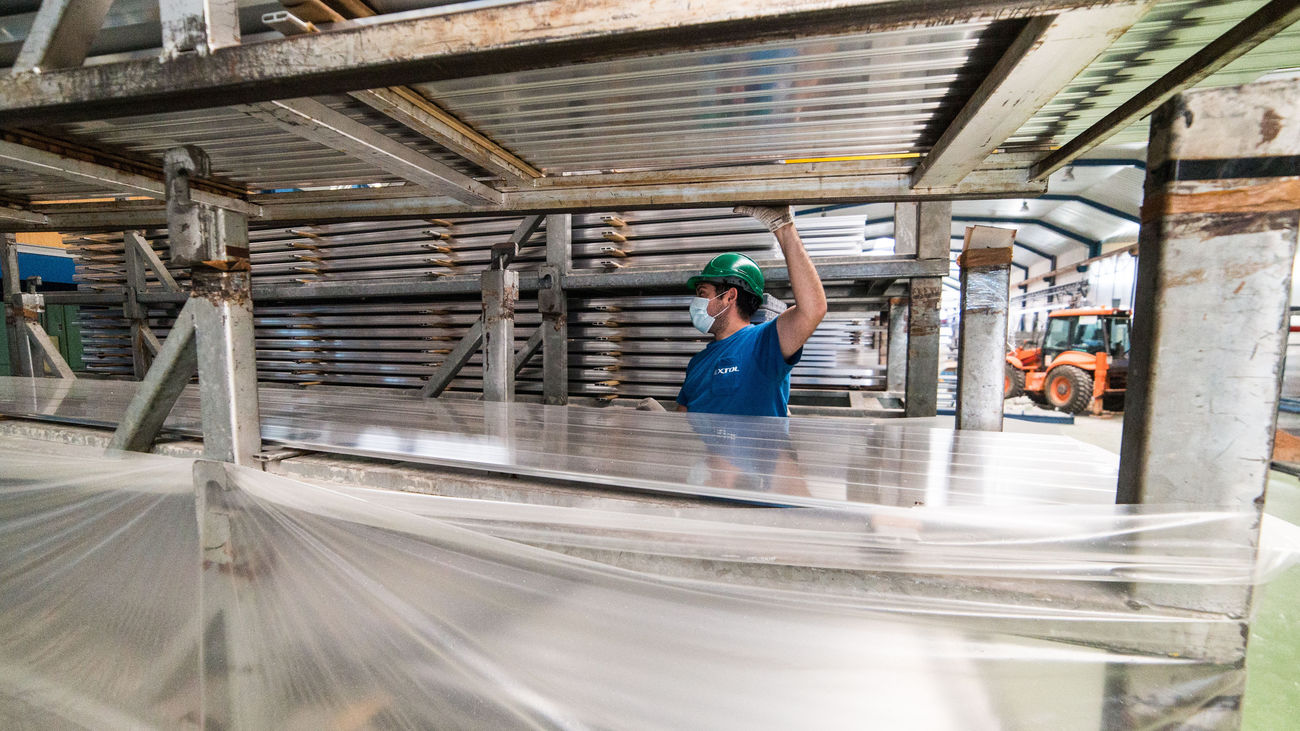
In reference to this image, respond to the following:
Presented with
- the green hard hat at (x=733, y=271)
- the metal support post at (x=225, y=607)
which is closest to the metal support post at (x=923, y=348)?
the green hard hat at (x=733, y=271)

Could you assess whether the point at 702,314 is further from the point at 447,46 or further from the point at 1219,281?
the point at 1219,281

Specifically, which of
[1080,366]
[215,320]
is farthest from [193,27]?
[1080,366]

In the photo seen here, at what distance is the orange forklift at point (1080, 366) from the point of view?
9.07m

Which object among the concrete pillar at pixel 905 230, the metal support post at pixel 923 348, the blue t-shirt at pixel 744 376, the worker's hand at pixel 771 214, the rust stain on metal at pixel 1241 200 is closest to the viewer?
the rust stain on metal at pixel 1241 200

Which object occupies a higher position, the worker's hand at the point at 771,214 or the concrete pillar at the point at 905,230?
the concrete pillar at the point at 905,230

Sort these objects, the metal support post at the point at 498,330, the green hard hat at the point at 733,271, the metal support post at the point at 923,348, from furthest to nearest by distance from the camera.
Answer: the metal support post at the point at 923,348
the metal support post at the point at 498,330
the green hard hat at the point at 733,271

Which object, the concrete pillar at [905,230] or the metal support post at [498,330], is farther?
the concrete pillar at [905,230]

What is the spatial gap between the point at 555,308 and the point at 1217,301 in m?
3.58

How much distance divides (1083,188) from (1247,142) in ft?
55.2

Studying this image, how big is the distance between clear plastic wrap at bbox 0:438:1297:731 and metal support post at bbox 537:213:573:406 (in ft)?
8.20

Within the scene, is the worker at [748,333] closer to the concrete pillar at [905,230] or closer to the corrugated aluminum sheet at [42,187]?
the concrete pillar at [905,230]

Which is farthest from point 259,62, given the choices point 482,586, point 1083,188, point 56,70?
point 1083,188

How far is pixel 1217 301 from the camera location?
803 millimetres

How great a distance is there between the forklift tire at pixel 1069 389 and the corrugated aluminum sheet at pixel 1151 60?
31.3ft
